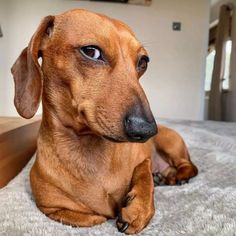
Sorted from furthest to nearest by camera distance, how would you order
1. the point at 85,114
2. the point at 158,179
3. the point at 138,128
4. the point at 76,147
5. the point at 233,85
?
the point at 233,85 → the point at 158,179 → the point at 76,147 → the point at 85,114 → the point at 138,128

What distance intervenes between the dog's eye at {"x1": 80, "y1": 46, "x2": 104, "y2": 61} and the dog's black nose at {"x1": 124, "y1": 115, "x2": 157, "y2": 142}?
0.18 m

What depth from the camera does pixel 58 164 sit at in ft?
2.90

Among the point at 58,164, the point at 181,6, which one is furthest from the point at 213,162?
the point at 181,6

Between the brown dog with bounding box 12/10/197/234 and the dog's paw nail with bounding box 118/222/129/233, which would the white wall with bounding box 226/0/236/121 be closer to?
the brown dog with bounding box 12/10/197/234

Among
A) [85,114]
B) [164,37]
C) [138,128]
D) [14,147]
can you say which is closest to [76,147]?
[85,114]

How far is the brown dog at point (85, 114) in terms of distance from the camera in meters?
0.77

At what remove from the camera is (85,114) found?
2.57ft

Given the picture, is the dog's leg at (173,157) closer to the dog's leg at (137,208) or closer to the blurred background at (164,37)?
the dog's leg at (137,208)

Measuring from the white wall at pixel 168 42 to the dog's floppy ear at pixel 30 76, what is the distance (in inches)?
116

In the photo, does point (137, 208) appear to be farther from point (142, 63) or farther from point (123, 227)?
point (142, 63)

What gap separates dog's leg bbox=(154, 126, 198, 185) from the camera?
123cm

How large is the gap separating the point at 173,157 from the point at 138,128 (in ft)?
2.18

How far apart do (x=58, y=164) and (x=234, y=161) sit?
28.7 inches

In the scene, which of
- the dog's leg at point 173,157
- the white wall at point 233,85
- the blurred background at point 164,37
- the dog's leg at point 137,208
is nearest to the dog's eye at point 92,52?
the dog's leg at point 137,208
